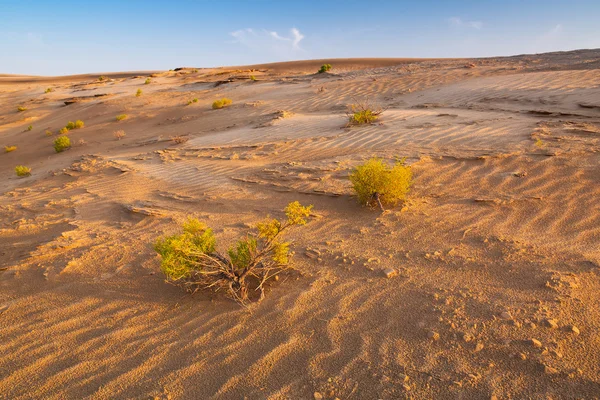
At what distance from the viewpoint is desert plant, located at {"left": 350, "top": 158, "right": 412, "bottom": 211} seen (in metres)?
4.50

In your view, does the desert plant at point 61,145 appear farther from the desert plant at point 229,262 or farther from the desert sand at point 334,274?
the desert plant at point 229,262

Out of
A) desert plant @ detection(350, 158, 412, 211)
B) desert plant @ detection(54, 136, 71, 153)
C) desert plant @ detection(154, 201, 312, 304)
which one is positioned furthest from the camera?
desert plant @ detection(54, 136, 71, 153)

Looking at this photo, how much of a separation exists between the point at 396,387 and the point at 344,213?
8.68 ft

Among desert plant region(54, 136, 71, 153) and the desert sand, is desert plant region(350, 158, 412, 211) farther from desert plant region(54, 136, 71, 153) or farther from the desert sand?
desert plant region(54, 136, 71, 153)

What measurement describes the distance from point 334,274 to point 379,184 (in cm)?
158

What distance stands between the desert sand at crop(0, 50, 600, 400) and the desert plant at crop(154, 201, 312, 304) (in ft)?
0.45

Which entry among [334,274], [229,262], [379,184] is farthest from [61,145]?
[334,274]

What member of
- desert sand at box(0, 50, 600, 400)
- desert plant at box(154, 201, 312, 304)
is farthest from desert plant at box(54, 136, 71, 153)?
desert plant at box(154, 201, 312, 304)

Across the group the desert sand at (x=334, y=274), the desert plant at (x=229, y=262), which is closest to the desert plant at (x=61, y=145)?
the desert sand at (x=334, y=274)

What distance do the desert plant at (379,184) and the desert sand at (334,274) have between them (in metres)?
0.16

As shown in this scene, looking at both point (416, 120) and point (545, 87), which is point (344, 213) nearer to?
point (416, 120)

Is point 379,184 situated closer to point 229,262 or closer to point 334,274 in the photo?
point 334,274

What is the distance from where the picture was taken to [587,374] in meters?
2.02

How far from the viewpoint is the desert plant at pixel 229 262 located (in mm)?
2988
